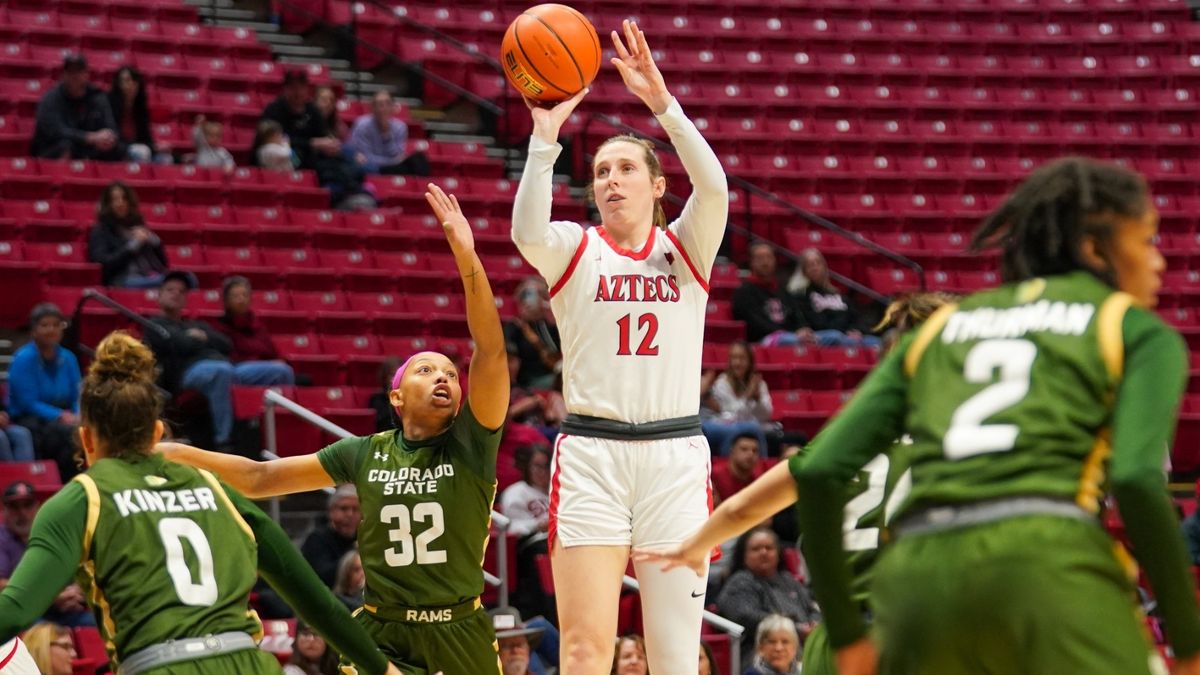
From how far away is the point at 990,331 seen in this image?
121 inches

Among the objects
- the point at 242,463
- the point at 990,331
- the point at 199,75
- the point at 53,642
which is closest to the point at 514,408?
the point at 53,642

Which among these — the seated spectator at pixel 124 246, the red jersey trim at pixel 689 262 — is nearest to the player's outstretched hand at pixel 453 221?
the red jersey trim at pixel 689 262

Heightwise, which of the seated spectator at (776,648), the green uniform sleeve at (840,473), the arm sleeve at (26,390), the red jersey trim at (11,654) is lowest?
the seated spectator at (776,648)

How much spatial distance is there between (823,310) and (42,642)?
7.99 meters

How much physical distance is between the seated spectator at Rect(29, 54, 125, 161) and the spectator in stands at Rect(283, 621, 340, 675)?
6703mm

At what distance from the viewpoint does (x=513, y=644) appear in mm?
8180

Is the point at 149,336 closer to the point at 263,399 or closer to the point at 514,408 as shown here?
the point at 263,399

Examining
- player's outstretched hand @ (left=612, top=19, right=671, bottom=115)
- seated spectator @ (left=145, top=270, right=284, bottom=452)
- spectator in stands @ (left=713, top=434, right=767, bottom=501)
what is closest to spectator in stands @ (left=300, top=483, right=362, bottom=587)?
seated spectator @ (left=145, top=270, right=284, bottom=452)

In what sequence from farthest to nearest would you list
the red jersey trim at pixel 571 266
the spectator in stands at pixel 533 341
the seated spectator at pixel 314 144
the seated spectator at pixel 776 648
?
the seated spectator at pixel 314 144, the spectator in stands at pixel 533 341, the seated spectator at pixel 776 648, the red jersey trim at pixel 571 266

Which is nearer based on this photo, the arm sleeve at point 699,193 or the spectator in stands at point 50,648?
the arm sleeve at point 699,193

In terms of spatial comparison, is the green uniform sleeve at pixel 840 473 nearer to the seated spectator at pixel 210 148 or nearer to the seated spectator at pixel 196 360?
the seated spectator at pixel 196 360

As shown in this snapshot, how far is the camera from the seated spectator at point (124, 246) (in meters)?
12.1

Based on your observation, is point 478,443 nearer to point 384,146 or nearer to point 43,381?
point 43,381

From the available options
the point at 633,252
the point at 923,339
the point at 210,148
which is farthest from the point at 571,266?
the point at 210,148
